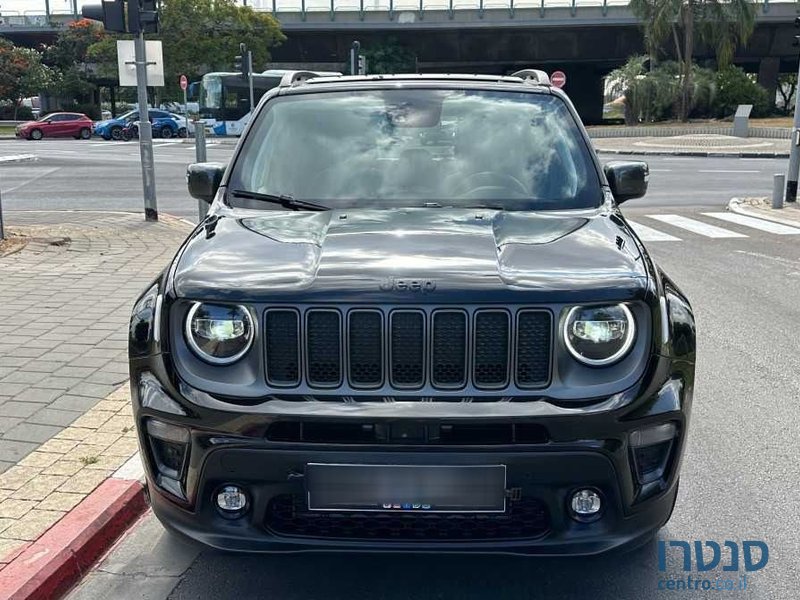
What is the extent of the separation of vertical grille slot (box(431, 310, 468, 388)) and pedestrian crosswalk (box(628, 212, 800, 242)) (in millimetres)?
10145

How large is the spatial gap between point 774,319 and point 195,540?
6340 millimetres

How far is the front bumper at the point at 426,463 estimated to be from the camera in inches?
109

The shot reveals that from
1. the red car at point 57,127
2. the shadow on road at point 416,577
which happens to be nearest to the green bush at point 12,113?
the red car at point 57,127

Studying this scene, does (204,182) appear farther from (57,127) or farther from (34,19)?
(34,19)

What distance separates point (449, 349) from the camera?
9.45 feet

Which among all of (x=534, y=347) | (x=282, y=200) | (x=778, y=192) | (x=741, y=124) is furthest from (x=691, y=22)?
(x=534, y=347)

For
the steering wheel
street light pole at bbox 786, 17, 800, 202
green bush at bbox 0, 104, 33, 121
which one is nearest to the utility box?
street light pole at bbox 786, 17, 800, 202

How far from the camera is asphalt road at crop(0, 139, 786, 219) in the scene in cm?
1706

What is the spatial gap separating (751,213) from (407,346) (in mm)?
14198

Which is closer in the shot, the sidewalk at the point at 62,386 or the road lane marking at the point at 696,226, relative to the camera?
the sidewalk at the point at 62,386

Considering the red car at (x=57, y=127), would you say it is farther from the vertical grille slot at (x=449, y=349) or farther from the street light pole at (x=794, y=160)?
the vertical grille slot at (x=449, y=349)

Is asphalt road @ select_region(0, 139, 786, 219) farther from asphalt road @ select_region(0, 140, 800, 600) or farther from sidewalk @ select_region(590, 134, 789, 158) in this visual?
asphalt road @ select_region(0, 140, 800, 600)

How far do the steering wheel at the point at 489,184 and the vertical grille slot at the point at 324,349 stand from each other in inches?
52.1

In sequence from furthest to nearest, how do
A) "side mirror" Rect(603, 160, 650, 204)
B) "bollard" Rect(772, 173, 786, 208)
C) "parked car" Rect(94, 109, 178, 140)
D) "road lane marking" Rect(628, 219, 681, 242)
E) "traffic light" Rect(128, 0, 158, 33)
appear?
"parked car" Rect(94, 109, 178, 140), "bollard" Rect(772, 173, 786, 208), "road lane marking" Rect(628, 219, 681, 242), "traffic light" Rect(128, 0, 158, 33), "side mirror" Rect(603, 160, 650, 204)
